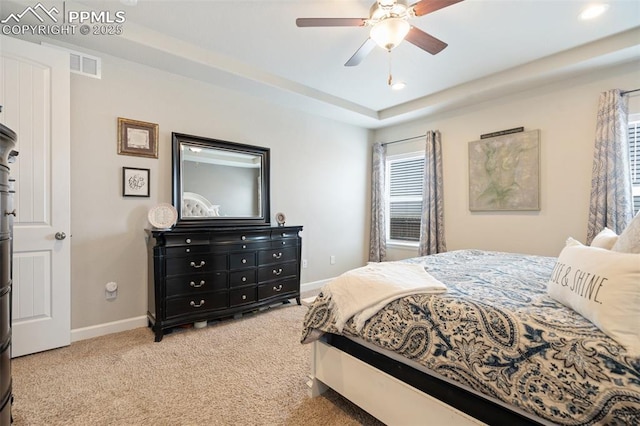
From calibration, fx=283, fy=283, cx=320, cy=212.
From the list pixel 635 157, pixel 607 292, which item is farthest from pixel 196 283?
pixel 635 157

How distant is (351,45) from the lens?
2590mm

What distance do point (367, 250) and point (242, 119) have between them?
9.34ft

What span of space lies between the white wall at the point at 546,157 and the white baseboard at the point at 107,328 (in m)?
3.77

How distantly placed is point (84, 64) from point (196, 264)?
1979 millimetres

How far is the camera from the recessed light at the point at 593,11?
2.09 m

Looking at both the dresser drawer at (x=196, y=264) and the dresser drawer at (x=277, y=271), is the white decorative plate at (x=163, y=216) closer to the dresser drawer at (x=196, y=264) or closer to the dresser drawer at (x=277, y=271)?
the dresser drawer at (x=196, y=264)

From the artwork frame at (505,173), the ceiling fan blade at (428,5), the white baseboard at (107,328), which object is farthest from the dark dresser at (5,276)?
the artwork frame at (505,173)

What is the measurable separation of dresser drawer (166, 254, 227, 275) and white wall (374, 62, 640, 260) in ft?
9.75

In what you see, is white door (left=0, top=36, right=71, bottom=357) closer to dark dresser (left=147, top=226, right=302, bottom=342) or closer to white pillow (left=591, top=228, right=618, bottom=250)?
dark dresser (left=147, top=226, right=302, bottom=342)

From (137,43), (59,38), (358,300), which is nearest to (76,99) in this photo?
(59,38)

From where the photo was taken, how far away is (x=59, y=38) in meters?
2.31

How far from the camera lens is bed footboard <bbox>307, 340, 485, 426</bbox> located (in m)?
1.16

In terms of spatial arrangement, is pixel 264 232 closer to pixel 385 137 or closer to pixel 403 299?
pixel 403 299

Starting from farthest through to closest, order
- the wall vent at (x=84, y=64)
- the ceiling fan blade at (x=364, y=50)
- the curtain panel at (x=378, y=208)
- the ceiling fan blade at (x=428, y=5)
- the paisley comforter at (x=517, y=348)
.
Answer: the curtain panel at (x=378, y=208) < the wall vent at (x=84, y=64) < the ceiling fan blade at (x=364, y=50) < the ceiling fan blade at (x=428, y=5) < the paisley comforter at (x=517, y=348)
